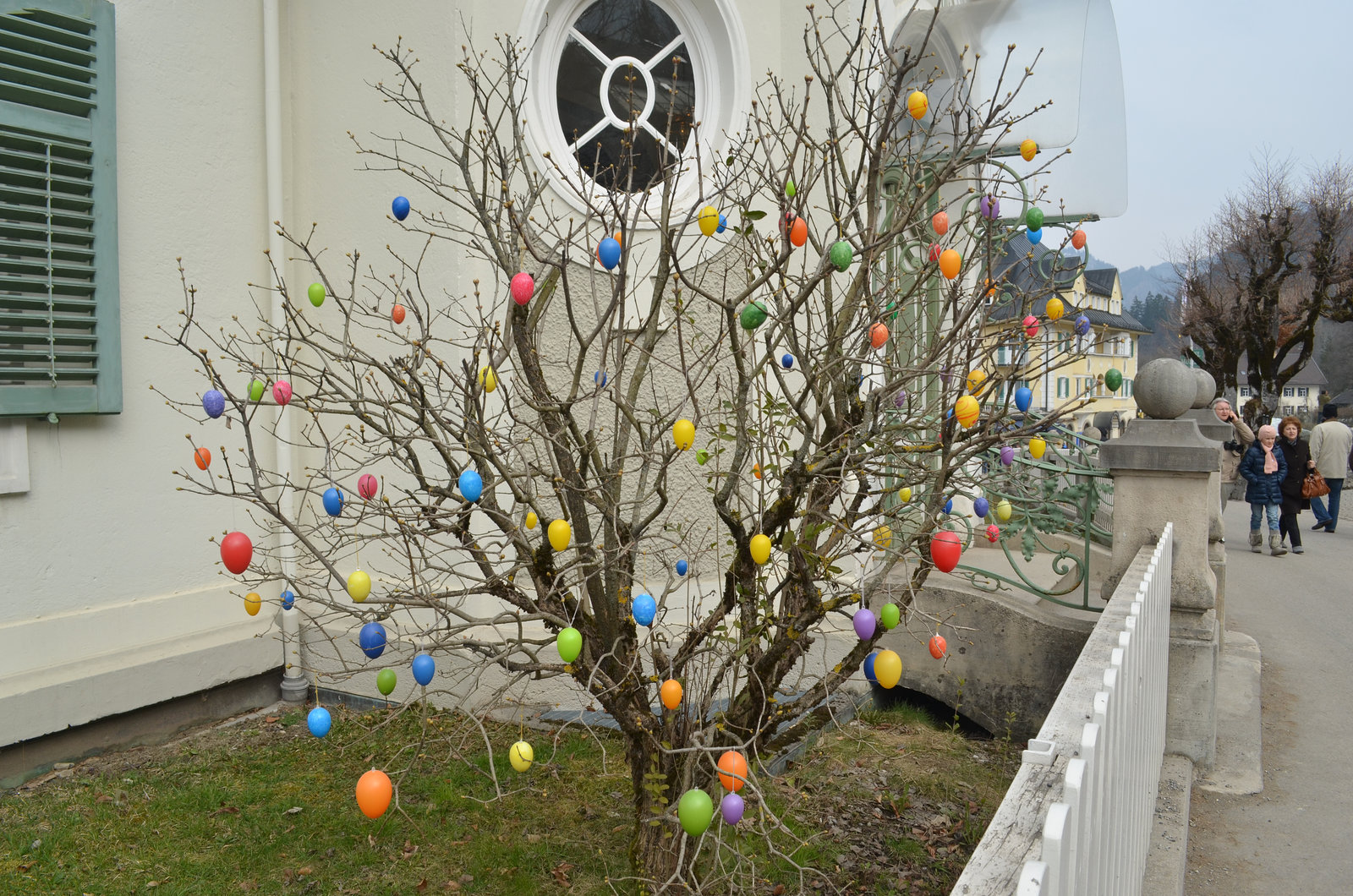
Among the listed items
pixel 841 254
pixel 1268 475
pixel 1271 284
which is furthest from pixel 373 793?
pixel 1271 284

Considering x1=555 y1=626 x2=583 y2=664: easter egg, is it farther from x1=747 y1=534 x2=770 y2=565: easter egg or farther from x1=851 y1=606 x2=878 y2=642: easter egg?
x1=851 y1=606 x2=878 y2=642: easter egg

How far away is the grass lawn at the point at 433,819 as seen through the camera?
357 centimetres

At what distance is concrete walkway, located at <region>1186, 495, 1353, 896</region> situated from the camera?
395 cm

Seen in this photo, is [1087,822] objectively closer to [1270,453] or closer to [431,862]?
[431,862]

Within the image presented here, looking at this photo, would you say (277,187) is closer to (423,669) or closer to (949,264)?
(423,669)

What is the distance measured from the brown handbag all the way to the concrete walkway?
2616 millimetres

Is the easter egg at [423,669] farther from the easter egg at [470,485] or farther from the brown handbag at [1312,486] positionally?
the brown handbag at [1312,486]

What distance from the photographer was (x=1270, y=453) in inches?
448

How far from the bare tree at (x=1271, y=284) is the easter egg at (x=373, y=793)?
27.1 meters

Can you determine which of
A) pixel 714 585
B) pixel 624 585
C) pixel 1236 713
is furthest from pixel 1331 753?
pixel 624 585

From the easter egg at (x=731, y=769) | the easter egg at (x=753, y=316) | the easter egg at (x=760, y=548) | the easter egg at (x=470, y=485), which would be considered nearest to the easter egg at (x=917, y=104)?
the easter egg at (x=753, y=316)

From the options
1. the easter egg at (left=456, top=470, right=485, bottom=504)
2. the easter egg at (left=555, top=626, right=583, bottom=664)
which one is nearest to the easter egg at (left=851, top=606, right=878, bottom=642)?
the easter egg at (left=555, top=626, right=583, bottom=664)

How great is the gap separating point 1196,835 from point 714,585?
8.58 ft

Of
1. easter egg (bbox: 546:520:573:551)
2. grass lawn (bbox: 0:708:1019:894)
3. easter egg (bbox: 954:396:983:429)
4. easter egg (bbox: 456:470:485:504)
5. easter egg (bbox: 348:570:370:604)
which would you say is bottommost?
grass lawn (bbox: 0:708:1019:894)
